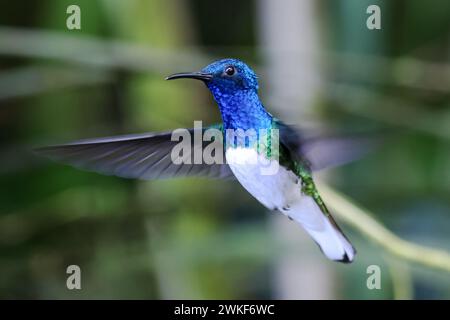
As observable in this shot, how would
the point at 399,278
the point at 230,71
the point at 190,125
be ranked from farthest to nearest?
the point at 190,125 < the point at 399,278 < the point at 230,71

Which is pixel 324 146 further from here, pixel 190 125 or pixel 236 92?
pixel 190 125

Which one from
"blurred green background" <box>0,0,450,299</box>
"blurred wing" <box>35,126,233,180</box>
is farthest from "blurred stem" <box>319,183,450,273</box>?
"blurred green background" <box>0,0,450,299</box>

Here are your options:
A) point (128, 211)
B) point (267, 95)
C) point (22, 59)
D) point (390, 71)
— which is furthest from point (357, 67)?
point (22, 59)

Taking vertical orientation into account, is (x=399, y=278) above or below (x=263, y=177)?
below

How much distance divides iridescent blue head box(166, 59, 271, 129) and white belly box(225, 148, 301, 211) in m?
0.03

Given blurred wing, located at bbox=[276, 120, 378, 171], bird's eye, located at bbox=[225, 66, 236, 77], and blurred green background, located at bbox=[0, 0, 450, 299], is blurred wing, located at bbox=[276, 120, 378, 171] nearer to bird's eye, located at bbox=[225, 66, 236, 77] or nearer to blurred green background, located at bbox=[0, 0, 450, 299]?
bird's eye, located at bbox=[225, 66, 236, 77]

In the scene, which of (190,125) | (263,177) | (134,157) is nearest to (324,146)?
(263,177)

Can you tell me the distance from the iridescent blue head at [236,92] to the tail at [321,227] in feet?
0.28

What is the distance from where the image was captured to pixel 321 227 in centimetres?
62

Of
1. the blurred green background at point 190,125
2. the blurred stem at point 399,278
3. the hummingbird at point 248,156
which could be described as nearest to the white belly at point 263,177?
the hummingbird at point 248,156

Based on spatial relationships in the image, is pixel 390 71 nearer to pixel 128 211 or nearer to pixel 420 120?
pixel 420 120

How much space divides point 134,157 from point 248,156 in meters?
0.11

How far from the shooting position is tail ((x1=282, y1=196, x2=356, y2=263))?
0.59 metres
